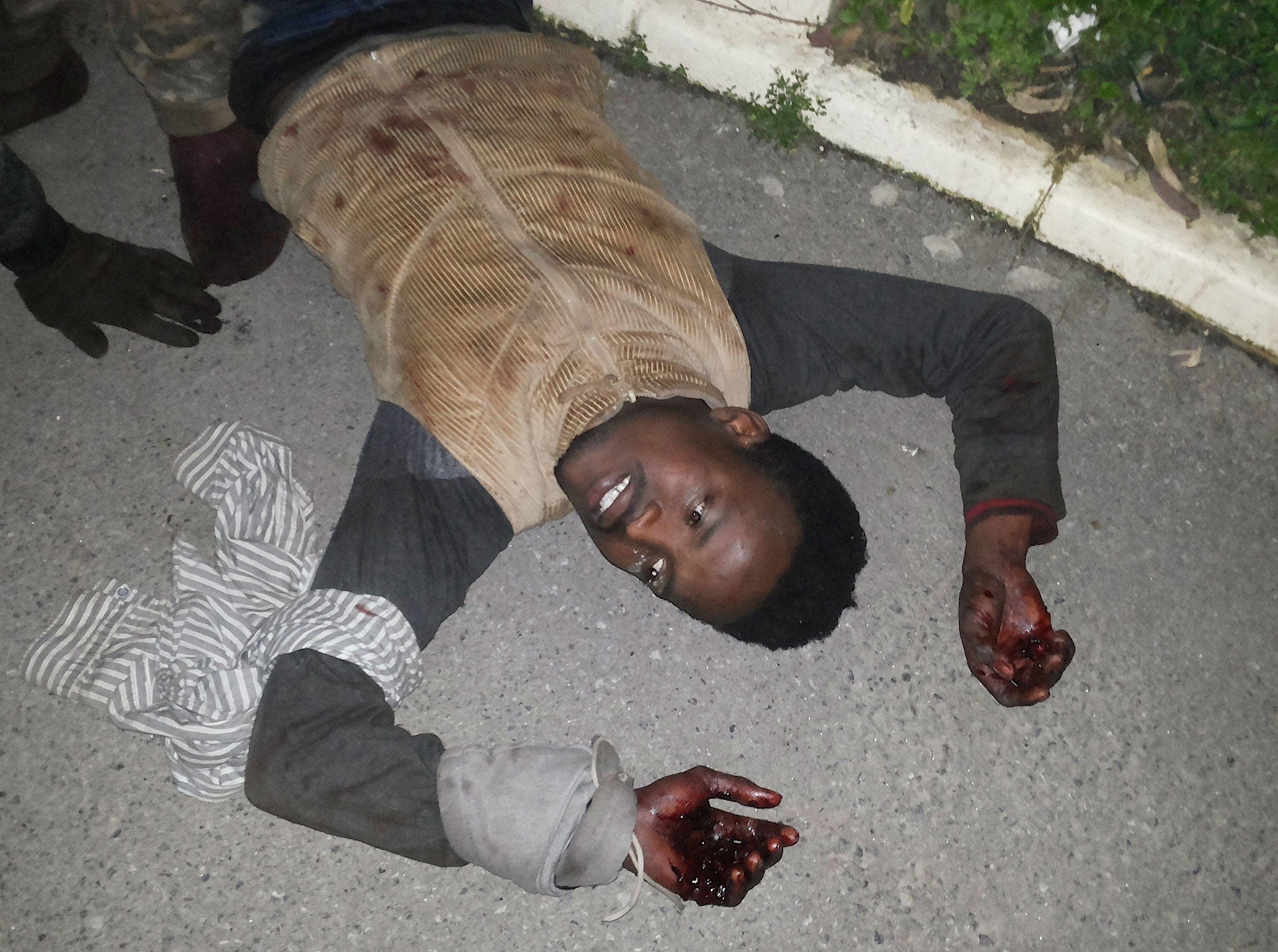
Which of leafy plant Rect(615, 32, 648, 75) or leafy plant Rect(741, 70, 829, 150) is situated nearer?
leafy plant Rect(741, 70, 829, 150)

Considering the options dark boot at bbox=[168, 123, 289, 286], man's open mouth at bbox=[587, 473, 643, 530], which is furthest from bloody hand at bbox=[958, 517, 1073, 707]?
dark boot at bbox=[168, 123, 289, 286]

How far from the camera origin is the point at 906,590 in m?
2.12

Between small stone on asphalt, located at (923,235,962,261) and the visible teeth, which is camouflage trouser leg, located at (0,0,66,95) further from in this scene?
small stone on asphalt, located at (923,235,962,261)

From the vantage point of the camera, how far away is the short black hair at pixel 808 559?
68.6 inches

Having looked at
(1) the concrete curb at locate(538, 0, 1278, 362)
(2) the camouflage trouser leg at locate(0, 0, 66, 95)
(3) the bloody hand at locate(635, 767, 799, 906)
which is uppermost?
(1) the concrete curb at locate(538, 0, 1278, 362)

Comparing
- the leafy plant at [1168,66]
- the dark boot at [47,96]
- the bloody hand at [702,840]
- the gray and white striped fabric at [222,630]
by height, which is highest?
the leafy plant at [1168,66]

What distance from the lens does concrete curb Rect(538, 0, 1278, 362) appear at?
2232mm

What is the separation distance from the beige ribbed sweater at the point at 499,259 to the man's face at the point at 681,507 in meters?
0.07

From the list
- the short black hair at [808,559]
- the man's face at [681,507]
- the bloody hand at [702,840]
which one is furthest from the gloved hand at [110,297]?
the bloody hand at [702,840]

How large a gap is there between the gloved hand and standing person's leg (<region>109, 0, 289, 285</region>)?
120mm

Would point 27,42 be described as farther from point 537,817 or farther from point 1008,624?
point 1008,624

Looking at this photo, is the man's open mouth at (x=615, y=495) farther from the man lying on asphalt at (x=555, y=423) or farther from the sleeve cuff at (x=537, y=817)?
the sleeve cuff at (x=537, y=817)

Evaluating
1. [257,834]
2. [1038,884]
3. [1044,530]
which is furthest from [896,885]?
[257,834]

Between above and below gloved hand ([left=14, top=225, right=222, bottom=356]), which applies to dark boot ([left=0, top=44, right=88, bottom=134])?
above
